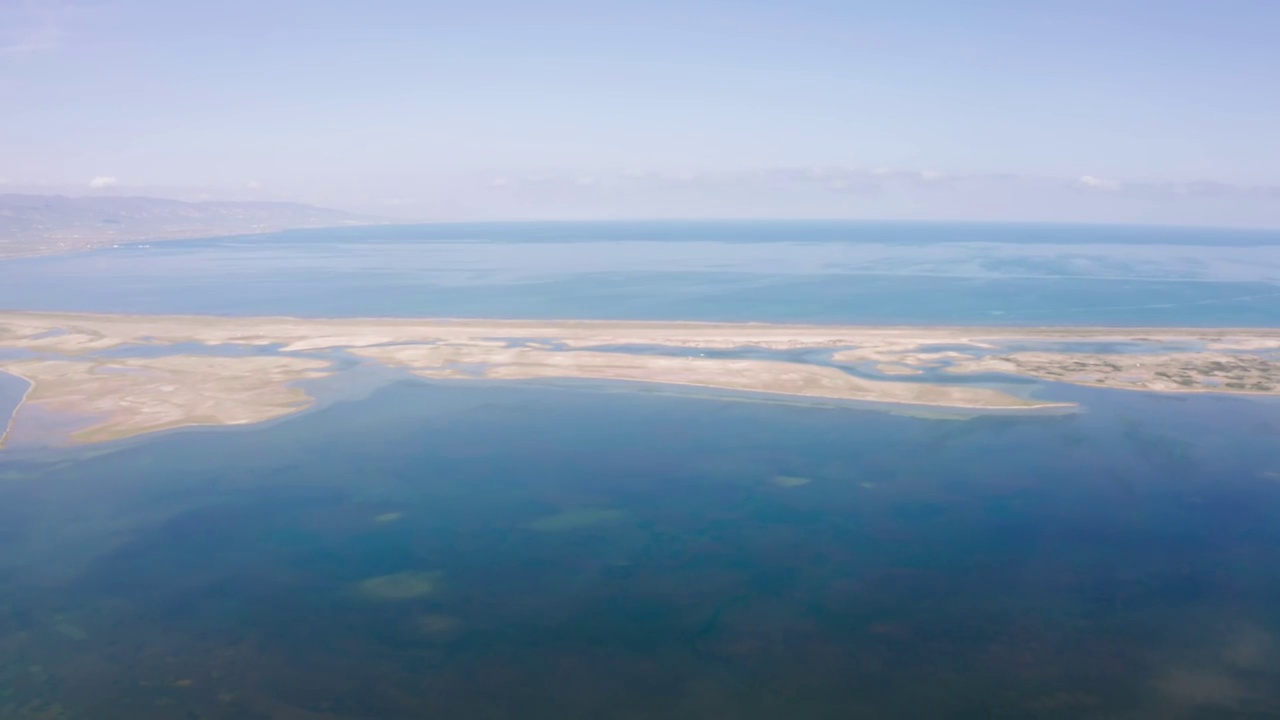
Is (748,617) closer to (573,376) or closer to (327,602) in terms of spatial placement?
(327,602)

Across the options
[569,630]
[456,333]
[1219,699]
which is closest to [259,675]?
[569,630]

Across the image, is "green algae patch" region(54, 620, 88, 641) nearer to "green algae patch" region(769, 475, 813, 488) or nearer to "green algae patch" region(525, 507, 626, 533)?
"green algae patch" region(525, 507, 626, 533)

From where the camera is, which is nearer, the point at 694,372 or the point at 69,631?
the point at 69,631

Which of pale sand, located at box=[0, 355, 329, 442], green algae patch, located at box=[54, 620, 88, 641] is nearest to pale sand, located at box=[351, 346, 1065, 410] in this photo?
pale sand, located at box=[0, 355, 329, 442]

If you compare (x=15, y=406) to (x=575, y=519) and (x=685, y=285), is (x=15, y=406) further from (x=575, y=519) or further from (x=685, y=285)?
(x=685, y=285)

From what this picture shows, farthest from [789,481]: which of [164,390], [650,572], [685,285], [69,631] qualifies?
[685,285]

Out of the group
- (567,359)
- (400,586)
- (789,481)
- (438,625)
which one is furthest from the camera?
(567,359)

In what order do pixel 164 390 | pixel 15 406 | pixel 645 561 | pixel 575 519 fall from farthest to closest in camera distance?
pixel 164 390 < pixel 15 406 < pixel 575 519 < pixel 645 561

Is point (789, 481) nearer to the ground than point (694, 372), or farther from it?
nearer to the ground
